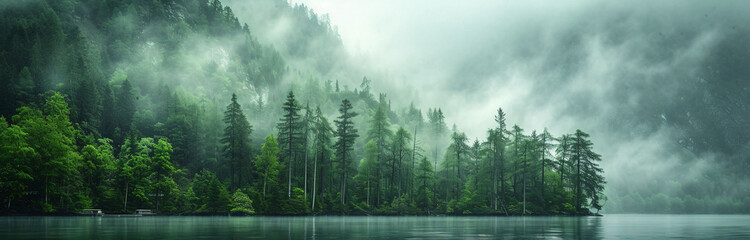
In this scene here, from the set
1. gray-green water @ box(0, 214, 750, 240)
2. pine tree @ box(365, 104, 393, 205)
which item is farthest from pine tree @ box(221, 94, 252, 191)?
gray-green water @ box(0, 214, 750, 240)

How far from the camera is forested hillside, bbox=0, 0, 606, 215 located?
6425cm

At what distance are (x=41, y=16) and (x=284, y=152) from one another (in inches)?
2991

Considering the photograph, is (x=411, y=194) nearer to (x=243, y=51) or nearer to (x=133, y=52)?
(x=133, y=52)

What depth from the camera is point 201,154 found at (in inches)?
4082

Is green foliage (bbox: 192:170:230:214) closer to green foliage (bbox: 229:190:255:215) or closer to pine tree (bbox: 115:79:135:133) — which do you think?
green foliage (bbox: 229:190:255:215)

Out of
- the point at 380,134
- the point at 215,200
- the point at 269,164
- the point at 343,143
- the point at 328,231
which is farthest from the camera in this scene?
the point at 380,134

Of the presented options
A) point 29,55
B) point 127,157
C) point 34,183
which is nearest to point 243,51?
point 29,55

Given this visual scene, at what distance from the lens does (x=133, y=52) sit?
144750 mm

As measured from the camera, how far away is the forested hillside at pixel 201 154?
211 feet

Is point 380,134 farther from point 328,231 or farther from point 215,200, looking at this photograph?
point 328,231

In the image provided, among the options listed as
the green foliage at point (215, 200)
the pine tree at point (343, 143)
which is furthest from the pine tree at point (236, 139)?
the pine tree at point (343, 143)

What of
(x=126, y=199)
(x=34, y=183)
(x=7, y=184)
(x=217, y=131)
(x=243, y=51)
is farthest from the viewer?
(x=243, y=51)

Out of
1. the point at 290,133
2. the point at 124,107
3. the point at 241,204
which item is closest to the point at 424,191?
the point at 290,133

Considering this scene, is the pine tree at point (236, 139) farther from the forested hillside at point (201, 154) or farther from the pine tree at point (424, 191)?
the pine tree at point (424, 191)
